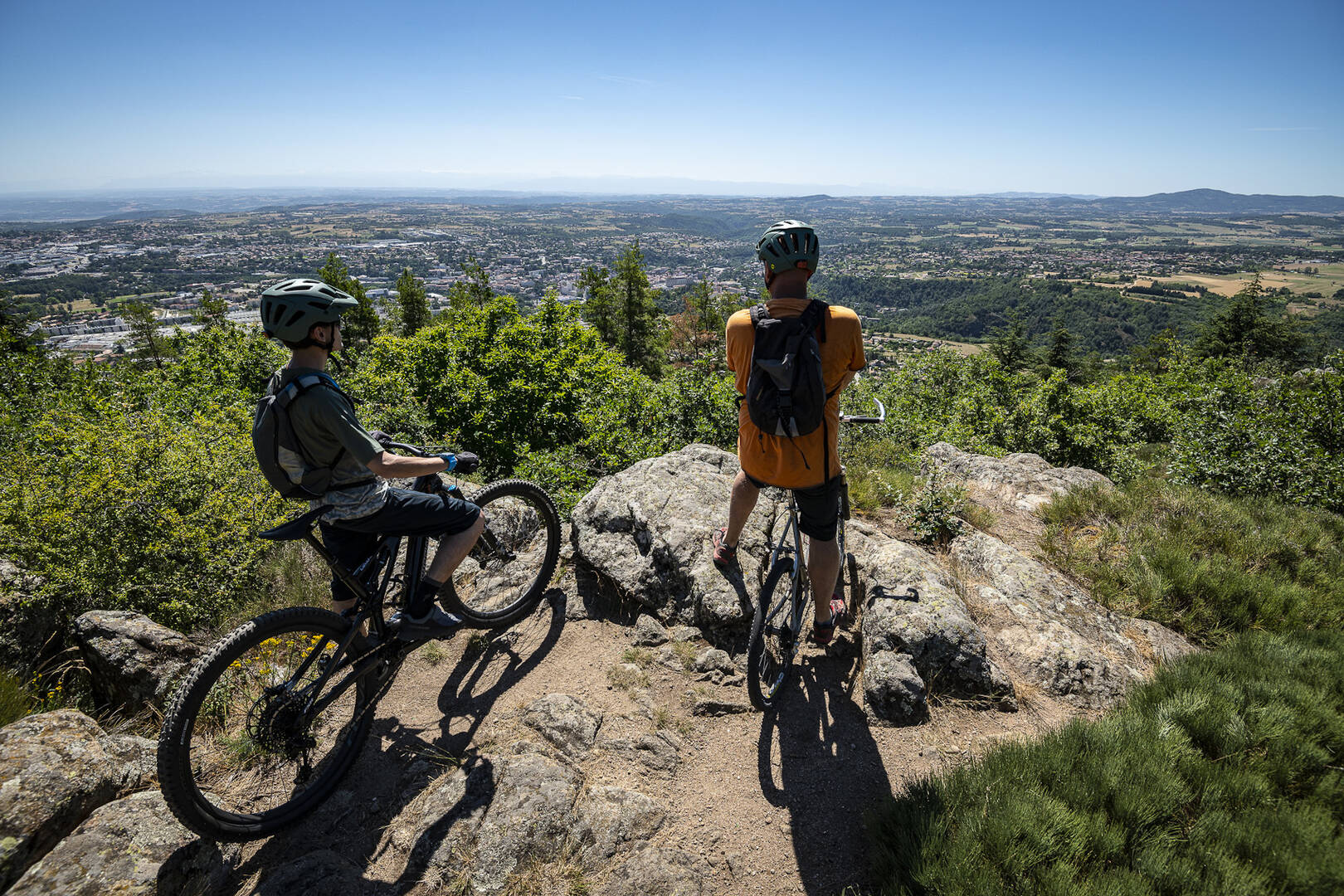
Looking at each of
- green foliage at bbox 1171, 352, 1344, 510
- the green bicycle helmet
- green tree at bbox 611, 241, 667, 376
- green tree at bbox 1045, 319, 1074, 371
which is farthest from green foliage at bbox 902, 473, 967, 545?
green tree at bbox 1045, 319, 1074, 371

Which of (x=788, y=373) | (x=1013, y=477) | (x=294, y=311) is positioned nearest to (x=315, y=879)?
(x=294, y=311)

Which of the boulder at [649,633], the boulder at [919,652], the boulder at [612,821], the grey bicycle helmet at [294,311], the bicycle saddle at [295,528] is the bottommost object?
the boulder at [612,821]

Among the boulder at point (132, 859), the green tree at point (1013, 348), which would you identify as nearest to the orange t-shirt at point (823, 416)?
the boulder at point (132, 859)

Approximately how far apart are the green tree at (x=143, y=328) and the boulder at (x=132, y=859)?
50162mm

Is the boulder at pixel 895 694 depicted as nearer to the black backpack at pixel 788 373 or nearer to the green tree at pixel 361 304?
the black backpack at pixel 788 373

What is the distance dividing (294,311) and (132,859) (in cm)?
299

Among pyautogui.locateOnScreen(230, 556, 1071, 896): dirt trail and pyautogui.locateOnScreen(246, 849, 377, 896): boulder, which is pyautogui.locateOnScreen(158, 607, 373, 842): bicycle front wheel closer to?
pyautogui.locateOnScreen(230, 556, 1071, 896): dirt trail

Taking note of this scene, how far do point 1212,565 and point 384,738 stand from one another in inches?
318

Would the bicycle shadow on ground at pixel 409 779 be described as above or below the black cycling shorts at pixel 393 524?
below

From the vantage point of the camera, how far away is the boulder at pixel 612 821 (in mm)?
3125

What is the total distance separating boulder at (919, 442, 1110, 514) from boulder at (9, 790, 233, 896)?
7.75 meters

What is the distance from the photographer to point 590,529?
5.72 metres

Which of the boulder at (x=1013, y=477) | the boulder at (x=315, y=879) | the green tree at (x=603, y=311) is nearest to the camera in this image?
the boulder at (x=315, y=879)

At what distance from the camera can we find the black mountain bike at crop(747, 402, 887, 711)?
153 inches
